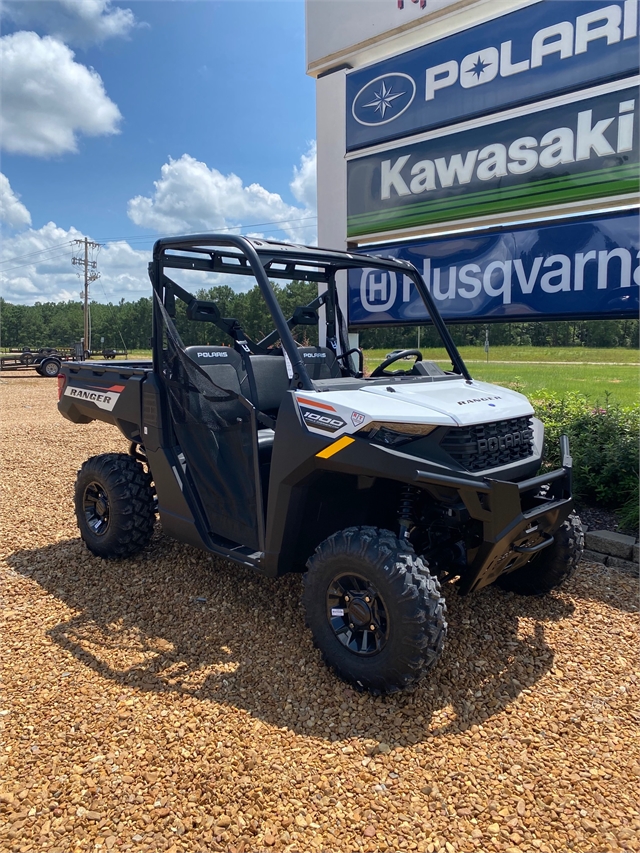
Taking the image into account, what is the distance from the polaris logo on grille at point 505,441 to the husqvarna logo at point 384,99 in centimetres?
471

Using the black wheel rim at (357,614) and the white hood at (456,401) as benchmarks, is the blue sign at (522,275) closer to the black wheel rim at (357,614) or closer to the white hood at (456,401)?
Answer: the white hood at (456,401)

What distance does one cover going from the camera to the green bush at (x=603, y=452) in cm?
459

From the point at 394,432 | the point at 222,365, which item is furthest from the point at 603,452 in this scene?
the point at 222,365

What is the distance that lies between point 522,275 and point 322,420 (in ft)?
12.3

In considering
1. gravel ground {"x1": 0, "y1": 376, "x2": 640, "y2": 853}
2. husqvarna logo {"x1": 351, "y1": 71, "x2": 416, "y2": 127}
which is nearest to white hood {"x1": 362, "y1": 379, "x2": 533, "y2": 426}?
gravel ground {"x1": 0, "y1": 376, "x2": 640, "y2": 853}

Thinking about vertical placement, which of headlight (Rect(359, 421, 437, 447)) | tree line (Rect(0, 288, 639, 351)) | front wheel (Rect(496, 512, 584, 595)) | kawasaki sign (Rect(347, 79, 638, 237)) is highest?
kawasaki sign (Rect(347, 79, 638, 237))

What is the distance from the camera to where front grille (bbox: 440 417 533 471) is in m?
2.68

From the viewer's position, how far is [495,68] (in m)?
5.67

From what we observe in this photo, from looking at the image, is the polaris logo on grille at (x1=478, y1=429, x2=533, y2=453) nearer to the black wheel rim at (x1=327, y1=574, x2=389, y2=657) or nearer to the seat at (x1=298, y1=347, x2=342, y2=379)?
the black wheel rim at (x1=327, y1=574, x2=389, y2=657)

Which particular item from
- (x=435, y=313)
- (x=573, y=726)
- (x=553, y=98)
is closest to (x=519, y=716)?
(x=573, y=726)

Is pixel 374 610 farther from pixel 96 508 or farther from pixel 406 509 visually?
pixel 96 508

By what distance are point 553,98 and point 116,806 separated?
6.03m

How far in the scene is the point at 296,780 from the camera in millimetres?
2176

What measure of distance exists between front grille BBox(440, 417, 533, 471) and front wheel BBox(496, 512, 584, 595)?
23.8 inches
